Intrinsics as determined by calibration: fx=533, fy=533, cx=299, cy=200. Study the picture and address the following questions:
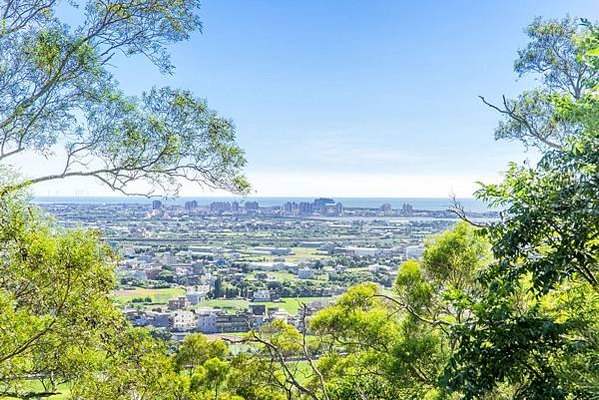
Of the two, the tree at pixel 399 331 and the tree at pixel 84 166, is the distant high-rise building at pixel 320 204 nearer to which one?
the tree at pixel 399 331

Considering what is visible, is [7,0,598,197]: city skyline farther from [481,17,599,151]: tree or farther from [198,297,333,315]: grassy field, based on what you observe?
[198,297,333,315]: grassy field

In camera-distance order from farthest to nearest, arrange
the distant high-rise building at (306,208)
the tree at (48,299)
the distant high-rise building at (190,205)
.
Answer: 1. the distant high-rise building at (306,208)
2. the distant high-rise building at (190,205)
3. the tree at (48,299)

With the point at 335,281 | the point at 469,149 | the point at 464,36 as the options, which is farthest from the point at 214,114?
the point at 335,281

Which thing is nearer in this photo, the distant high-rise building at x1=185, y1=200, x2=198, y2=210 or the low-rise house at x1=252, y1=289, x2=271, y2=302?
the low-rise house at x1=252, y1=289, x2=271, y2=302

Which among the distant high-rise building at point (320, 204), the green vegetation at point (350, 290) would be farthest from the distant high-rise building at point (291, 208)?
the green vegetation at point (350, 290)

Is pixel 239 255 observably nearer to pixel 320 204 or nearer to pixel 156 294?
pixel 156 294

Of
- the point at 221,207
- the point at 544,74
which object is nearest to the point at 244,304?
the point at 544,74

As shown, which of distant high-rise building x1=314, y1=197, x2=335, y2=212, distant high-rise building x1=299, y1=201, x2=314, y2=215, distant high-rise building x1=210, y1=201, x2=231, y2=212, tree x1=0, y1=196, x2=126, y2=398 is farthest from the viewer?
distant high-rise building x1=299, y1=201, x2=314, y2=215

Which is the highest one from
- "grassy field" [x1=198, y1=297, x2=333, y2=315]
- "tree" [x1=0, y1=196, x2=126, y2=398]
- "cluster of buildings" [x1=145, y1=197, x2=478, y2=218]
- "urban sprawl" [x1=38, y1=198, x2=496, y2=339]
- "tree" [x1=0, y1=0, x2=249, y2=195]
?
"tree" [x1=0, y1=0, x2=249, y2=195]

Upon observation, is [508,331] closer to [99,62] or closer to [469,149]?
[99,62]

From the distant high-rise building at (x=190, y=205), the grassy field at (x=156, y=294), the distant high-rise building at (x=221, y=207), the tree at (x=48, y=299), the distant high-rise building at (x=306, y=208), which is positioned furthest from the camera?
the distant high-rise building at (x=306, y=208)

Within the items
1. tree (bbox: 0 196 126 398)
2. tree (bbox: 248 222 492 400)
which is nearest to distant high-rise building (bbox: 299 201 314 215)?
tree (bbox: 248 222 492 400)

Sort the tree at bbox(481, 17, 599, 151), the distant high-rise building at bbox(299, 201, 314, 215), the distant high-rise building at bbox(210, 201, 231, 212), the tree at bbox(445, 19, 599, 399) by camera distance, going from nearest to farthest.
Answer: the tree at bbox(445, 19, 599, 399)
the tree at bbox(481, 17, 599, 151)
the distant high-rise building at bbox(210, 201, 231, 212)
the distant high-rise building at bbox(299, 201, 314, 215)
